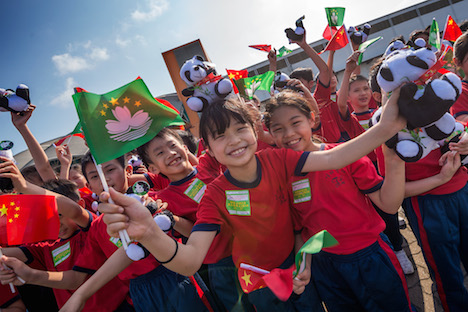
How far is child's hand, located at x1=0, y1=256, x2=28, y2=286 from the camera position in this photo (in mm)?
1834

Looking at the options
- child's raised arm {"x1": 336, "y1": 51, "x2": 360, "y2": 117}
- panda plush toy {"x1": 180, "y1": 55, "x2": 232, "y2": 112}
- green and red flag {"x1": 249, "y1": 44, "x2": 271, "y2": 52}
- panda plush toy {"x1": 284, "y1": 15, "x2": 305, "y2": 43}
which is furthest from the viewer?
green and red flag {"x1": 249, "y1": 44, "x2": 271, "y2": 52}

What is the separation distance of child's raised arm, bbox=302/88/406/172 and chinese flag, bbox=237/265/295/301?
0.57m

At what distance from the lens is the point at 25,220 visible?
5.61ft

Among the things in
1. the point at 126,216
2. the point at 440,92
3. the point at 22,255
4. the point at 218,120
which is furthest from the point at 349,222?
the point at 22,255

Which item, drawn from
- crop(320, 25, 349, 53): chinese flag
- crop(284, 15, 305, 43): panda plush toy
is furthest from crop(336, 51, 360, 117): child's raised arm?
crop(284, 15, 305, 43): panda plush toy

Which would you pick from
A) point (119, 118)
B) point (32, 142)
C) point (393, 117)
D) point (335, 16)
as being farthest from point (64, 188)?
point (335, 16)

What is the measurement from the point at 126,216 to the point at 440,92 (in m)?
1.36

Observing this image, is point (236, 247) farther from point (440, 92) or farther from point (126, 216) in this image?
point (440, 92)

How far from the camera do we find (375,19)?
2342 centimetres

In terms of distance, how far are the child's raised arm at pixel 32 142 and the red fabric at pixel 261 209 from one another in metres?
2.25

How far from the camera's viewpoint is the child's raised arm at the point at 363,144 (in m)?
1.17

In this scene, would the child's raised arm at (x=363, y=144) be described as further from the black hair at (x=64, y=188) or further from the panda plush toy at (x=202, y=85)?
the black hair at (x=64, y=188)

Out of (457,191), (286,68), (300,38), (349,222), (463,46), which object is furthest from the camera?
(286,68)

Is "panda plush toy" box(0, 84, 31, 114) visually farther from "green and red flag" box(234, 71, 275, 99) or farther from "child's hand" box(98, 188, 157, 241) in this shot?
"child's hand" box(98, 188, 157, 241)
